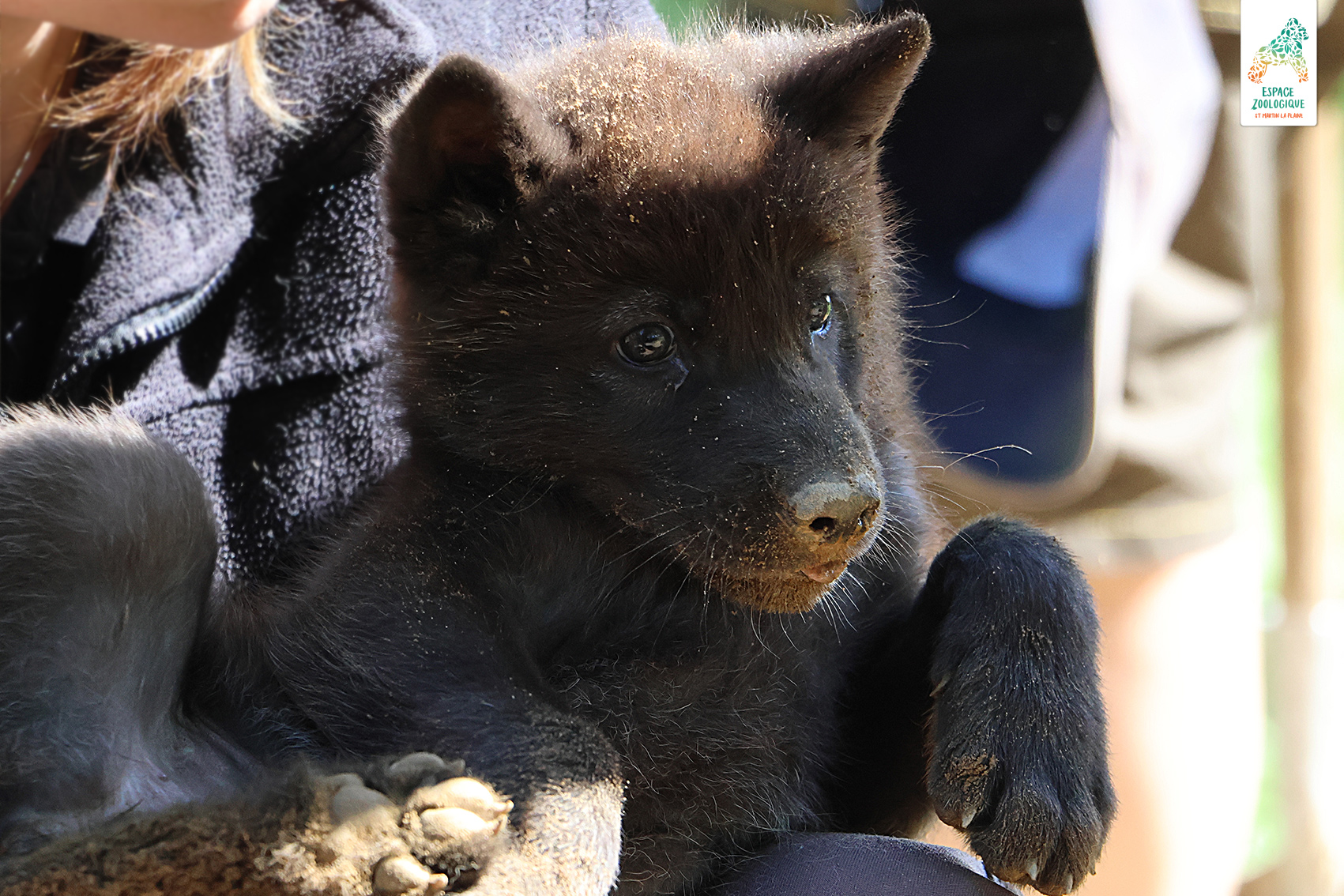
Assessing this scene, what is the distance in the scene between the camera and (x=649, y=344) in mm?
1459

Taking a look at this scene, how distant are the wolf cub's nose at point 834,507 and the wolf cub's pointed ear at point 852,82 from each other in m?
0.59

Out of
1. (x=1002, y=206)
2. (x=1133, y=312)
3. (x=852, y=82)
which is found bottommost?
(x=1133, y=312)

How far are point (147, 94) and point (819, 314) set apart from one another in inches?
57.4

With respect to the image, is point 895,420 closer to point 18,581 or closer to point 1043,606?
point 1043,606

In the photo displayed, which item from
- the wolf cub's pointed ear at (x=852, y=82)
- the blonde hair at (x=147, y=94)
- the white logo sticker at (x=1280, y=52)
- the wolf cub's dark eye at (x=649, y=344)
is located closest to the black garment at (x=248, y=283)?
the blonde hair at (x=147, y=94)

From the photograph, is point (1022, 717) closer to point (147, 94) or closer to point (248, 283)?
point (248, 283)

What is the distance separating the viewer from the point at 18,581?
1.33 m

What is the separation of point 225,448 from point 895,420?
1.30 meters

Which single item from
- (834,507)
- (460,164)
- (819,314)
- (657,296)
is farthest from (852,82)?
(834,507)

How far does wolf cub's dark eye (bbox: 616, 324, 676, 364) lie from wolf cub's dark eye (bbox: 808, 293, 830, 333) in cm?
21

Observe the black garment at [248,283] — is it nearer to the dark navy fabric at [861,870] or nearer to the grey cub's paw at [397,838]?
the grey cub's paw at [397,838]

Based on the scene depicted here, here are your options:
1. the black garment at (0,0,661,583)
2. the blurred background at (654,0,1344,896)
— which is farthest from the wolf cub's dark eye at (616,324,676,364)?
the blurred background at (654,0,1344,896)

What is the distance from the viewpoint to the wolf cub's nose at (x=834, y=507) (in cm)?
130

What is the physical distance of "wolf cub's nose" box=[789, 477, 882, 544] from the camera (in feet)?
4.27
